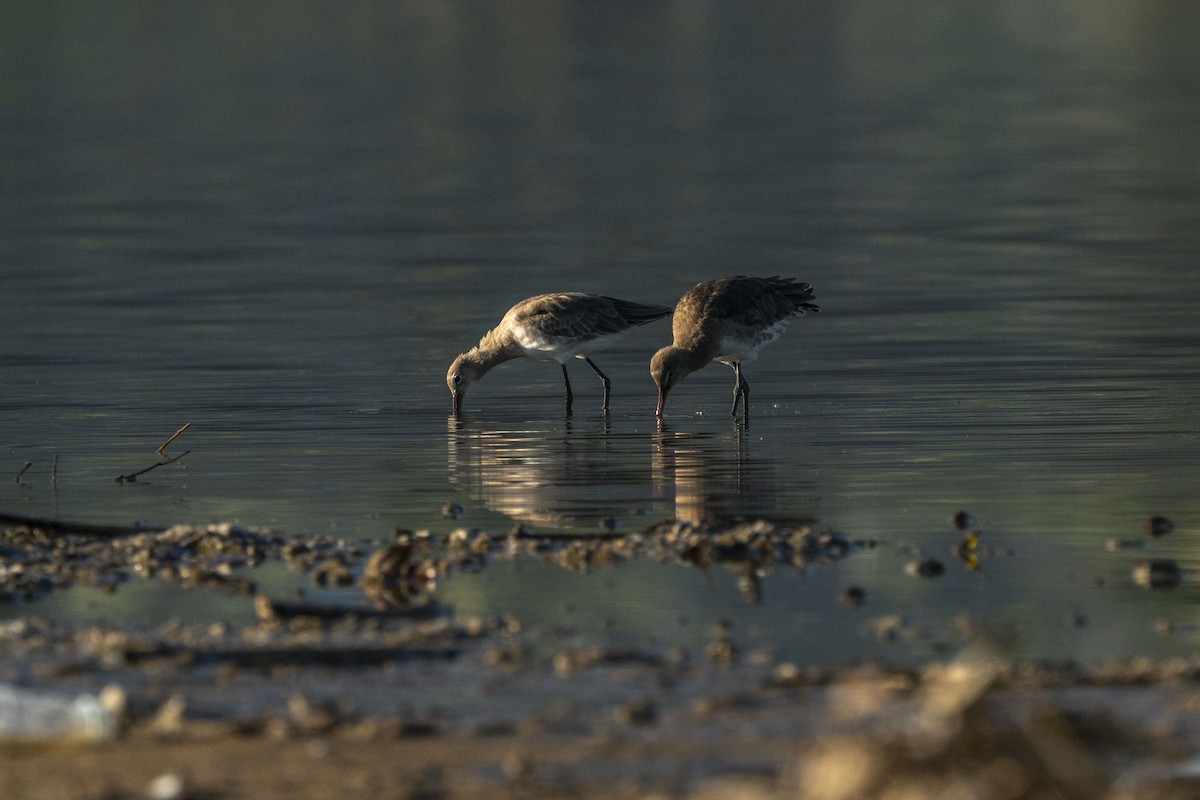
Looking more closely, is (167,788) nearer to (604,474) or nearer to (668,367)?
(604,474)

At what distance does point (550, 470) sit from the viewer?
13.9m

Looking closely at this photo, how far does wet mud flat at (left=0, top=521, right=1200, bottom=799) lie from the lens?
20.8 feet

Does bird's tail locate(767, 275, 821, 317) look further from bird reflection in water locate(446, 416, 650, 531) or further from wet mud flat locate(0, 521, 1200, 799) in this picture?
wet mud flat locate(0, 521, 1200, 799)

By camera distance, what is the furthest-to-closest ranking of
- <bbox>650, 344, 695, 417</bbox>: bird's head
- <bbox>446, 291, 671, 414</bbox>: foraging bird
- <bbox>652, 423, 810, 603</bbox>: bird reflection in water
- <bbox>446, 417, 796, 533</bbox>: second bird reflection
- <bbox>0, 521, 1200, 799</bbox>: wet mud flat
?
<bbox>446, 291, 671, 414</bbox>: foraging bird < <bbox>650, 344, 695, 417</bbox>: bird's head < <bbox>446, 417, 796, 533</bbox>: second bird reflection < <bbox>652, 423, 810, 603</bbox>: bird reflection in water < <bbox>0, 521, 1200, 799</bbox>: wet mud flat

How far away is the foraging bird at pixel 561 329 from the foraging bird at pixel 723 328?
0.88 m

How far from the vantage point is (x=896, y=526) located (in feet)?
37.2

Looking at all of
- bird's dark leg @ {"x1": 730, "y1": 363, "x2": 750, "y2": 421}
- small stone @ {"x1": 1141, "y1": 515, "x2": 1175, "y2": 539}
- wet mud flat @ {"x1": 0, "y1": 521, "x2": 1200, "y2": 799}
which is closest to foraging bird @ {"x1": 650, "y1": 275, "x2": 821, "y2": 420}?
bird's dark leg @ {"x1": 730, "y1": 363, "x2": 750, "y2": 421}

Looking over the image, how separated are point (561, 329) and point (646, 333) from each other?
503 cm

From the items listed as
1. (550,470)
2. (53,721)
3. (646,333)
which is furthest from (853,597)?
(646,333)

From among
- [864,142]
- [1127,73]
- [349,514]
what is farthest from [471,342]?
[1127,73]

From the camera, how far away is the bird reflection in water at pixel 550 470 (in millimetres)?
12250

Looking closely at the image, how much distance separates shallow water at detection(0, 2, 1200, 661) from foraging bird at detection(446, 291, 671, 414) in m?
0.33

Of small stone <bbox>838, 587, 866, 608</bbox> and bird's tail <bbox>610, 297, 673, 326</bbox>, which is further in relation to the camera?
bird's tail <bbox>610, 297, 673, 326</bbox>

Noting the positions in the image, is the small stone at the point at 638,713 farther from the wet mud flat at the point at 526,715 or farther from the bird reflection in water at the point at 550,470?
the bird reflection in water at the point at 550,470
